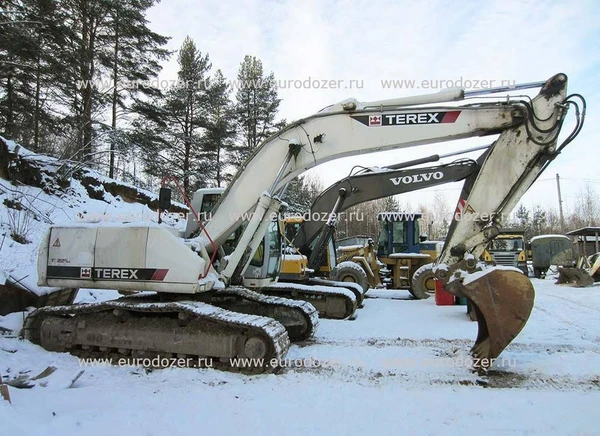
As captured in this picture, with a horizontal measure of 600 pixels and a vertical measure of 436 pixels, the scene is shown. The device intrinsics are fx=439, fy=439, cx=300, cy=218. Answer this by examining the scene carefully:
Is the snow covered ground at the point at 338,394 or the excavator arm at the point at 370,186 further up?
the excavator arm at the point at 370,186

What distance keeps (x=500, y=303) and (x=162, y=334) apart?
374 centimetres

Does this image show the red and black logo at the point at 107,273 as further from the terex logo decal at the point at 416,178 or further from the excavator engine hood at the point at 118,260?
the terex logo decal at the point at 416,178

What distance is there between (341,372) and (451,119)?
127 inches

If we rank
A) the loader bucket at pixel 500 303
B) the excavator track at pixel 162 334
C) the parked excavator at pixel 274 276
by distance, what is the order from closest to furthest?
the loader bucket at pixel 500 303, the excavator track at pixel 162 334, the parked excavator at pixel 274 276

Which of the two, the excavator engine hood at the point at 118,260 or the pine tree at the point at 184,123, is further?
the pine tree at the point at 184,123

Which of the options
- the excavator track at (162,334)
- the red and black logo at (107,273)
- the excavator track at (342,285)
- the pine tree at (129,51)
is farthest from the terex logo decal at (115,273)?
the pine tree at (129,51)

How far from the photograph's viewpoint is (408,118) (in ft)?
17.7

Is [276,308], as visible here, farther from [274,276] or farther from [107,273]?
[107,273]

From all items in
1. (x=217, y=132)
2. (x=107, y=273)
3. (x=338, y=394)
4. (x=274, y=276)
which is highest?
(x=217, y=132)

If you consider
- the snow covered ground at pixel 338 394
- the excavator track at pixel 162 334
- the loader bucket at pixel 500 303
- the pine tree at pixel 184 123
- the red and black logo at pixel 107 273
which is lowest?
the snow covered ground at pixel 338 394

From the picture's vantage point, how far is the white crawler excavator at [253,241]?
16.3ft

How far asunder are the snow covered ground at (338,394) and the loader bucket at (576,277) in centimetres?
1063

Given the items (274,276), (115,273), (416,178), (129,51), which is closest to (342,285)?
(416,178)

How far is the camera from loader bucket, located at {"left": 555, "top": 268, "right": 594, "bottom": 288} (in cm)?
1505
